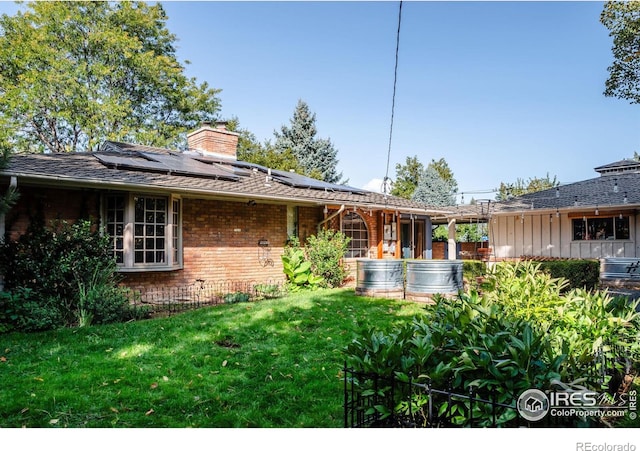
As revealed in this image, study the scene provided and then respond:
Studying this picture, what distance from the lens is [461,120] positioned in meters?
10.5

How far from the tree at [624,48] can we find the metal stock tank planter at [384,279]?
946 cm

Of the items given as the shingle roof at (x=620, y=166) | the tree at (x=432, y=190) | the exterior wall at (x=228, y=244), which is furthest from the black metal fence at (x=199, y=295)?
the tree at (x=432, y=190)

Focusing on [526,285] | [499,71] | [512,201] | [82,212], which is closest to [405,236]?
[512,201]

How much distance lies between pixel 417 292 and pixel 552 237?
11.7 meters

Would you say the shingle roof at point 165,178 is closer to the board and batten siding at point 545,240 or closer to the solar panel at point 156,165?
the solar panel at point 156,165

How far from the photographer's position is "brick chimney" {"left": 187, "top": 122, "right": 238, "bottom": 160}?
48.4 feet

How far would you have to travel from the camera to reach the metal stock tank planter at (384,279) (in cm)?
902

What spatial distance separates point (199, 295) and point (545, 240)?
47.8ft

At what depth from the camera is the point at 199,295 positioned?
9.82 m

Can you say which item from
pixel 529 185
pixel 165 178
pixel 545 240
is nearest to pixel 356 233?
pixel 165 178

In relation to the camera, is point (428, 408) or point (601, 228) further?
point (601, 228)

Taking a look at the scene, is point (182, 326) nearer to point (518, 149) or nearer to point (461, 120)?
point (461, 120)

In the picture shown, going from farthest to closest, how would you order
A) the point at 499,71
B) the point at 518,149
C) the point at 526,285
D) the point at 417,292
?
the point at 518,149
the point at 417,292
the point at 499,71
the point at 526,285

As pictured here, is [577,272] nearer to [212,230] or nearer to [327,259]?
[327,259]
